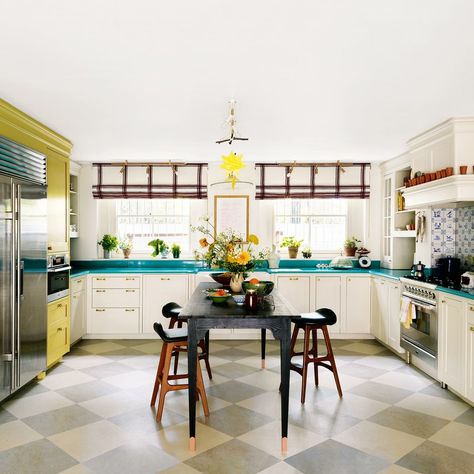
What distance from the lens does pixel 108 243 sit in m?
6.66

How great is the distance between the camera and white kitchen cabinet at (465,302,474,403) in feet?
12.1

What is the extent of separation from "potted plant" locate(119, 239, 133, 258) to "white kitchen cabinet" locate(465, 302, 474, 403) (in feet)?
15.7

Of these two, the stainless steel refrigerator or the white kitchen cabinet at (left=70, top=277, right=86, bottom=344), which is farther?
the white kitchen cabinet at (left=70, top=277, right=86, bottom=344)

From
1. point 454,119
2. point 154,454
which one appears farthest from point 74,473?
point 454,119

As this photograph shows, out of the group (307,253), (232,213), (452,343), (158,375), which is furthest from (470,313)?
(232,213)

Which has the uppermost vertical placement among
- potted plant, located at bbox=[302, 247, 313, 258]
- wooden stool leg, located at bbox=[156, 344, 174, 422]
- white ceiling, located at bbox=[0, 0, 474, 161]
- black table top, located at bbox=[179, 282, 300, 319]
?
white ceiling, located at bbox=[0, 0, 474, 161]

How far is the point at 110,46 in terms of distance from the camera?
262cm

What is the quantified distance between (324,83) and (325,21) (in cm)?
96

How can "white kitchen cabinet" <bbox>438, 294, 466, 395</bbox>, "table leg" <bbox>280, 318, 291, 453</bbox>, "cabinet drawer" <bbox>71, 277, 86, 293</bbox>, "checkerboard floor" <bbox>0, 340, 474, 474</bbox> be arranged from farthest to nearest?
"cabinet drawer" <bbox>71, 277, 86, 293</bbox>
"white kitchen cabinet" <bbox>438, 294, 466, 395</bbox>
"table leg" <bbox>280, 318, 291, 453</bbox>
"checkerboard floor" <bbox>0, 340, 474, 474</bbox>

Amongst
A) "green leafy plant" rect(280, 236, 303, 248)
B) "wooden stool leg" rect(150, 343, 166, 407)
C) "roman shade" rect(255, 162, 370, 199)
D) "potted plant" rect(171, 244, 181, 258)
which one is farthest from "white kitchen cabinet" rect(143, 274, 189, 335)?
"wooden stool leg" rect(150, 343, 166, 407)

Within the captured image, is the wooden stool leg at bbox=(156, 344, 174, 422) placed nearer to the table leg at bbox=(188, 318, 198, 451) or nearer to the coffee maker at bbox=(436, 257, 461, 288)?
the table leg at bbox=(188, 318, 198, 451)

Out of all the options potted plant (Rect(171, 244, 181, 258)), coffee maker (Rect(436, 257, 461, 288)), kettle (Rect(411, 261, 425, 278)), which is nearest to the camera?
coffee maker (Rect(436, 257, 461, 288))

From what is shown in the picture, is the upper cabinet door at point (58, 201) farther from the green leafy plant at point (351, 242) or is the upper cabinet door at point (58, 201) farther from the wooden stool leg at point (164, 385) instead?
the green leafy plant at point (351, 242)

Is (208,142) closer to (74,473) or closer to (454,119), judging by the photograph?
(454,119)
